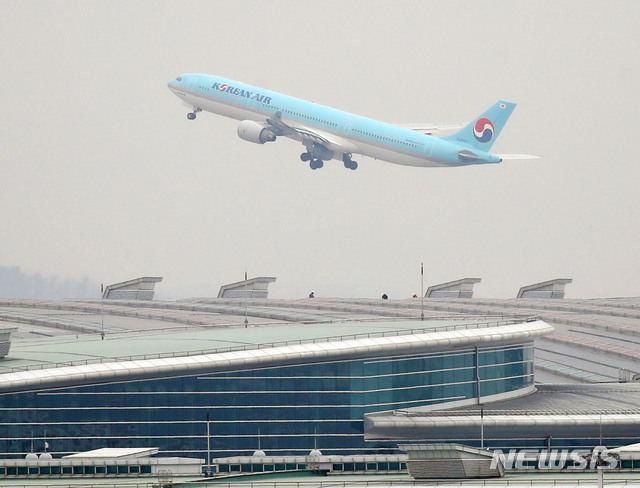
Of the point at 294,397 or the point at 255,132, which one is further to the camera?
the point at 255,132

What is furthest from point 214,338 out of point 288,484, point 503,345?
point 288,484

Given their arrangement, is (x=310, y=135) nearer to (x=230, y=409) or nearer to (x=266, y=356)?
(x=266, y=356)

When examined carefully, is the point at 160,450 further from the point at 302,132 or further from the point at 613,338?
the point at 302,132

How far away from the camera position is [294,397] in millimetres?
97688

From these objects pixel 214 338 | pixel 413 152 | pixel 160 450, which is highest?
pixel 413 152

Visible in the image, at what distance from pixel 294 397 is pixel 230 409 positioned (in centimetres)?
374

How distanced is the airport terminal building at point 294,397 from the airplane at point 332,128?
280 ft

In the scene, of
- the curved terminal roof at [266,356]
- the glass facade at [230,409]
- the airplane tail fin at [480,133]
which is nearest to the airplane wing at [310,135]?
the airplane tail fin at [480,133]

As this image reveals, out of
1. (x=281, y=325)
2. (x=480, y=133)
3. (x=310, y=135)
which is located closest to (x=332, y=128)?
(x=310, y=135)

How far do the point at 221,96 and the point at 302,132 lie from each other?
10.1 m

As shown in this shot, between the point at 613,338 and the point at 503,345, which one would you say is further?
the point at 613,338

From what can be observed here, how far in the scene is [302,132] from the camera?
196m

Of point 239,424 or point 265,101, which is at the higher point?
point 265,101

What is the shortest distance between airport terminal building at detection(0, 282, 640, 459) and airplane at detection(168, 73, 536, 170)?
8520cm
